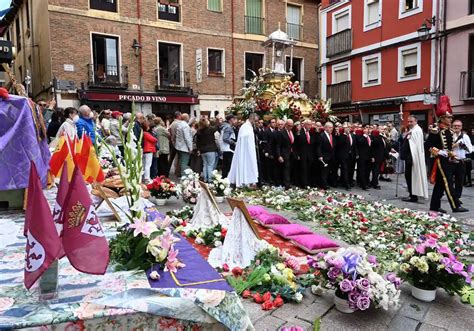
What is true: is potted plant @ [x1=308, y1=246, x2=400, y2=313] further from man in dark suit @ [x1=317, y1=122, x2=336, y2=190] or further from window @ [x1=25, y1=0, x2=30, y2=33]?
window @ [x1=25, y1=0, x2=30, y2=33]

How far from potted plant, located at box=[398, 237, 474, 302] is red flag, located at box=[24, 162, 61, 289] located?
294 centimetres

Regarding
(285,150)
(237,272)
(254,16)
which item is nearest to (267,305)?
(237,272)

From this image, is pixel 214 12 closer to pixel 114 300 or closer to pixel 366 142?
pixel 366 142

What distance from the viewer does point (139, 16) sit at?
19.5 metres

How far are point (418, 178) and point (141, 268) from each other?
716 centimetres

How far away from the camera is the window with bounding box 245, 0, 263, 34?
76.5 ft

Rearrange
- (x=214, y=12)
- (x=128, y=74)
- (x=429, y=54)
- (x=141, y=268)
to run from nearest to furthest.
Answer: (x=141, y=268)
(x=429, y=54)
(x=128, y=74)
(x=214, y=12)

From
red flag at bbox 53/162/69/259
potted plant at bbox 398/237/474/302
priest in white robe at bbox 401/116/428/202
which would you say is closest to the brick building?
priest in white robe at bbox 401/116/428/202

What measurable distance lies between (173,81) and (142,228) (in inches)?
755

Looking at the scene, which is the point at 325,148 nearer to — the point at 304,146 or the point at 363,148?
the point at 304,146

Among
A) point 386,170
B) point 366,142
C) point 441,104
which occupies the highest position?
point 441,104

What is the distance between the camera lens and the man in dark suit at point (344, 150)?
400 inches

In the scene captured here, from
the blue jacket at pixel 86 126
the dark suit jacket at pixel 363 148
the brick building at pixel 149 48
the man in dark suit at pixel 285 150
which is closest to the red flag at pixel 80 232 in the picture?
the blue jacket at pixel 86 126

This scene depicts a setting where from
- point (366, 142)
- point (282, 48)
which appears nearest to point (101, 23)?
point (282, 48)
